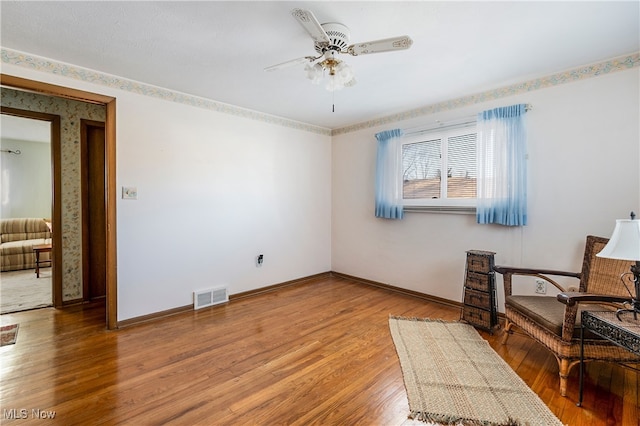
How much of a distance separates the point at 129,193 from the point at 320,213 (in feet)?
8.86

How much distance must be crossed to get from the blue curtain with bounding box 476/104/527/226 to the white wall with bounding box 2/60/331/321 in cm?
242

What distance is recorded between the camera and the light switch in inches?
111

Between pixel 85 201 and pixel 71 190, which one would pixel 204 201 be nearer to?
pixel 85 201

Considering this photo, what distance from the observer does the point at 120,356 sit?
89.7 inches

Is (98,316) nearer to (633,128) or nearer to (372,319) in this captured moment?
(372,319)

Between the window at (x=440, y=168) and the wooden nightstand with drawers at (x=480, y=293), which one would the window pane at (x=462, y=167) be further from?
the wooden nightstand with drawers at (x=480, y=293)

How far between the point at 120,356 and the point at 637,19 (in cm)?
444

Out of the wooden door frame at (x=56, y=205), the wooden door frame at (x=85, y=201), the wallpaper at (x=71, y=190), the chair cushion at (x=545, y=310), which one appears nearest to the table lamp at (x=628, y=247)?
the chair cushion at (x=545, y=310)

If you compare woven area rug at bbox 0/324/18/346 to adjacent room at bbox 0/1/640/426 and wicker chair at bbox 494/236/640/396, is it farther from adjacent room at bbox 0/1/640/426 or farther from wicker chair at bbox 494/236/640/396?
wicker chair at bbox 494/236/640/396

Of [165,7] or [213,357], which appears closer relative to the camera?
[165,7]

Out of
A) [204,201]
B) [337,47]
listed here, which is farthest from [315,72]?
[204,201]

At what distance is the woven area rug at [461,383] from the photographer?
1.62m

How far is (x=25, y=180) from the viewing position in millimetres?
5801

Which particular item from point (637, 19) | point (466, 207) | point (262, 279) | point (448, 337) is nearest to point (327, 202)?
point (262, 279)
